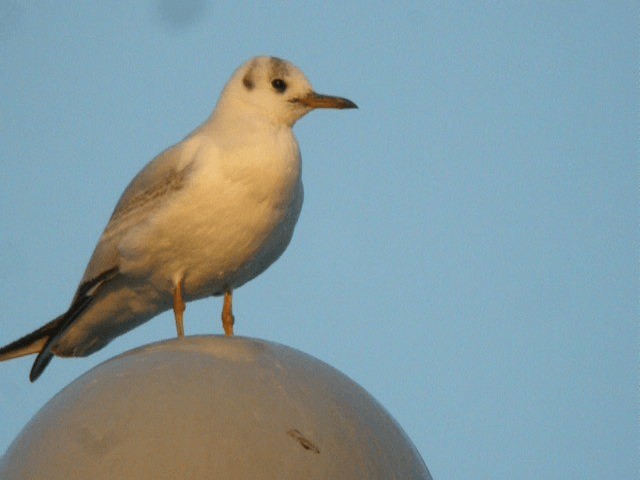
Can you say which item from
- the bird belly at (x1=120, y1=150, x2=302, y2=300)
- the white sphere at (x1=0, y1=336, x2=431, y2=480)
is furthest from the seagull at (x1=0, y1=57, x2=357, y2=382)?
the white sphere at (x1=0, y1=336, x2=431, y2=480)

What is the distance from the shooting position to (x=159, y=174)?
23.2ft

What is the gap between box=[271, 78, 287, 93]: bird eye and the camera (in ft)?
25.0

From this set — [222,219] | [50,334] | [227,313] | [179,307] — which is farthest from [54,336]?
[222,219]

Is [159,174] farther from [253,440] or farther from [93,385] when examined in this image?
[253,440]

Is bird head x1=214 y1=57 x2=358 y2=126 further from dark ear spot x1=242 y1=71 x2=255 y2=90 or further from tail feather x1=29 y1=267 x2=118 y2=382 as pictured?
tail feather x1=29 y1=267 x2=118 y2=382

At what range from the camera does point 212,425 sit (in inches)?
144

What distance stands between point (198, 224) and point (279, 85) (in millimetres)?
1352

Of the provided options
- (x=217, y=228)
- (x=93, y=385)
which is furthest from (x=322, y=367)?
(x=217, y=228)

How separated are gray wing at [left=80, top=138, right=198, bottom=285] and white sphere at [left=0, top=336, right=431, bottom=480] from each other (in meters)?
2.84

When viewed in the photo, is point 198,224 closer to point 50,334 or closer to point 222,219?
point 222,219

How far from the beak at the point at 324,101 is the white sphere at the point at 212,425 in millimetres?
3708

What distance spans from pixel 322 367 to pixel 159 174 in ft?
10.5

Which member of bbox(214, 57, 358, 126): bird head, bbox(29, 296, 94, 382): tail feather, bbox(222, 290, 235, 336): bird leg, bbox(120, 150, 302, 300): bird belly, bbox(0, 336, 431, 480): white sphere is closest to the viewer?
bbox(0, 336, 431, 480): white sphere

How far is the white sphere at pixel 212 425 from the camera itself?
360 cm
